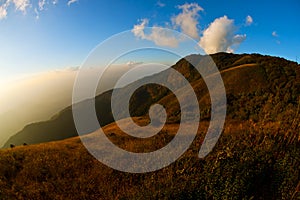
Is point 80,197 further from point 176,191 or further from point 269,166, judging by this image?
point 269,166

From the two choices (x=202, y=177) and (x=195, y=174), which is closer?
(x=202, y=177)

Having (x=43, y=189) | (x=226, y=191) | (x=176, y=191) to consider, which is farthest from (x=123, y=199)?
(x=43, y=189)

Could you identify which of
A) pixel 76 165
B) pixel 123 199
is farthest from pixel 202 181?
pixel 76 165

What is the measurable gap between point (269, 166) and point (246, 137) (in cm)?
137

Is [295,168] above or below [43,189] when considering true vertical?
above

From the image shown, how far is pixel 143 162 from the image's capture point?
7.08 m

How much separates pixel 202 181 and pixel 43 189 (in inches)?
143

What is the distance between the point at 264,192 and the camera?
4723mm

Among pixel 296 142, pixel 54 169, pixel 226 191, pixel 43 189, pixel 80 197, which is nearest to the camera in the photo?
pixel 226 191

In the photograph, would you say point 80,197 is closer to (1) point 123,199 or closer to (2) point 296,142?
(1) point 123,199

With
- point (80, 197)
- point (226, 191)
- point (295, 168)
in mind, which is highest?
point (295, 168)

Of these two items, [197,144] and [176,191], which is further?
[197,144]

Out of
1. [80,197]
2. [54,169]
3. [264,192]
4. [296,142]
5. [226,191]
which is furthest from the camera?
[54,169]

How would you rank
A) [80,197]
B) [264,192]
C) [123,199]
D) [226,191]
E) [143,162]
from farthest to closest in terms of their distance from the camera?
[143,162]
[80,197]
[123,199]
[264,192]
[226,191]
